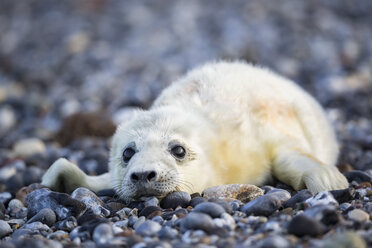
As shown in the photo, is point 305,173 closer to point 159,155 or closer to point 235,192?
point 235,192

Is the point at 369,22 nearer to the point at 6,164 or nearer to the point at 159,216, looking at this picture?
the point at 6,164

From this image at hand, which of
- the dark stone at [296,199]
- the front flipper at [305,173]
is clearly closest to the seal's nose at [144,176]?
the dark stone at [296,199]

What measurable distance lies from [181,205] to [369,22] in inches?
380

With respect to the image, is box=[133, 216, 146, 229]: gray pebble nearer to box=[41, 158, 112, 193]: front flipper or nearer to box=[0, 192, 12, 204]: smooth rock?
box=[41, 158, 112, 193]: front flipper

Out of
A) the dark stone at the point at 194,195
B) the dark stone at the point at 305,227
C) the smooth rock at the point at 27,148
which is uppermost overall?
the smooth rock at the point at 27,148

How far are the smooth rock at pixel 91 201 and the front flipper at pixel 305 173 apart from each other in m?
1.41

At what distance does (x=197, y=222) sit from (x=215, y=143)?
48.2 inches

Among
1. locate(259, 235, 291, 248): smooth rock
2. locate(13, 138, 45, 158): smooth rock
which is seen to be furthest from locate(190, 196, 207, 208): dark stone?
locate(13, 138, 45, 158): smooth rock

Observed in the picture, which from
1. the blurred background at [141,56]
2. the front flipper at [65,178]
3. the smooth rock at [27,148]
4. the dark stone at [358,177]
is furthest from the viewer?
the blurred background at [141,56]

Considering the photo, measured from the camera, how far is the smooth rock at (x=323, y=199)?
3364 mm

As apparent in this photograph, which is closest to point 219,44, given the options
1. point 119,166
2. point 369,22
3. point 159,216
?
point 369,22

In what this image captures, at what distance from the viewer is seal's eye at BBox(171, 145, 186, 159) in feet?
12.8

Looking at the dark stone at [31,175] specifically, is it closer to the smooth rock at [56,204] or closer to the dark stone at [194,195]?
the smooth rock at [56,204]

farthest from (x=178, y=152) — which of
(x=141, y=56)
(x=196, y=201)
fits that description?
(x=141, y=56)
